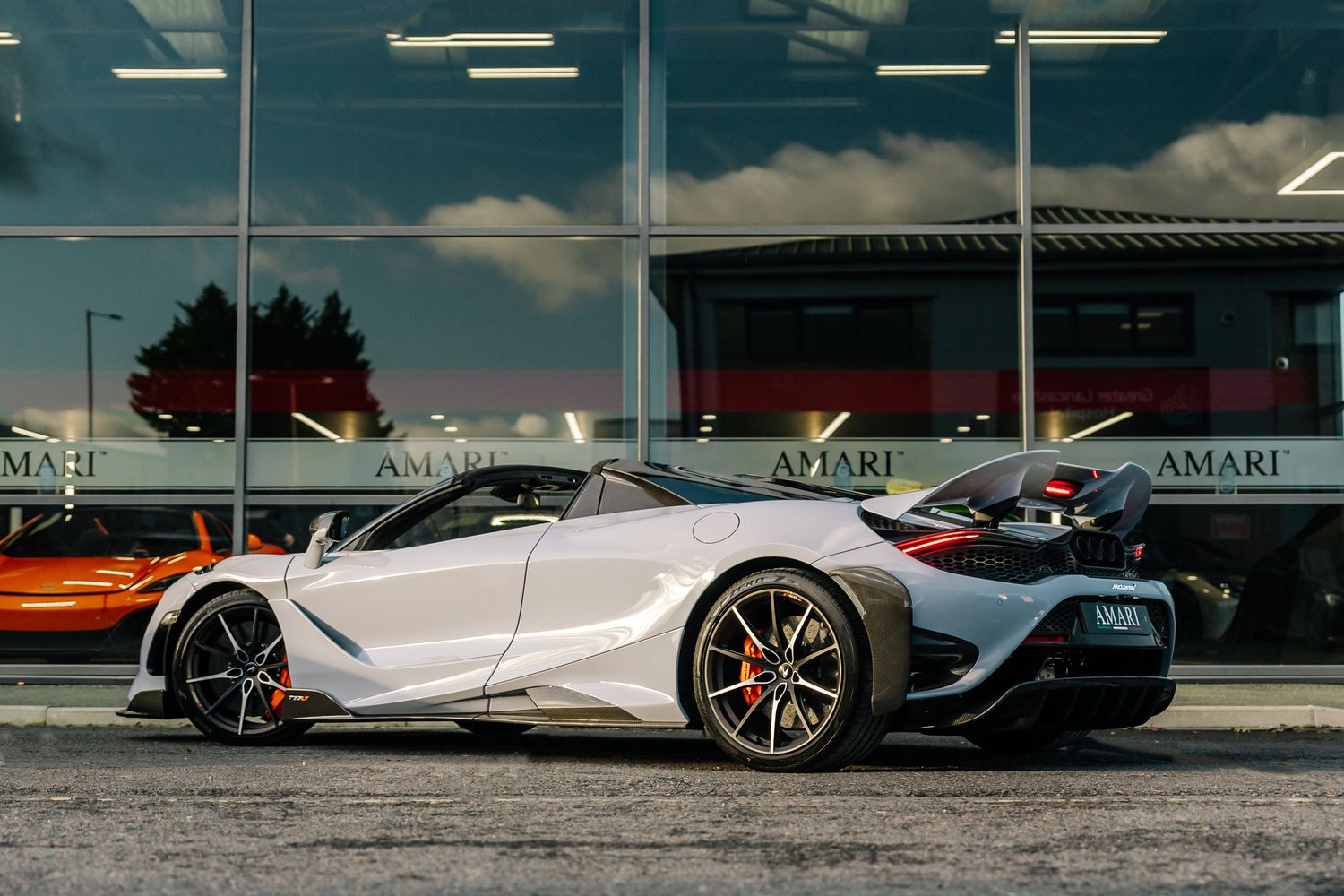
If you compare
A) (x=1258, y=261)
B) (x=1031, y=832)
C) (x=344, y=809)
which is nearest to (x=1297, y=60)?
(x=1258, y=261)

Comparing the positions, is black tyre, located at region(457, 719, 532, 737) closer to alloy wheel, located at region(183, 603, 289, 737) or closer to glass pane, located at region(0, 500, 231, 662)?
alloy wheel, located at region(183, 603, 289, 737)

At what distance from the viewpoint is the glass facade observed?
10.2m

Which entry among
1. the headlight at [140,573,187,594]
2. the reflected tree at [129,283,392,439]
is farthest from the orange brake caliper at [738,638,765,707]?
the headlight at [140,573,187,594]

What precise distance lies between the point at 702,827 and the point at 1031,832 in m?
0.86

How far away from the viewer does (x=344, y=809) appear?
169 inches

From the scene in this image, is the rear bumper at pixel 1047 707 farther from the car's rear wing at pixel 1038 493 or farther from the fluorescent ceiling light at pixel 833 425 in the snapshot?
the fluorescent ceiling light at pixel 833 425

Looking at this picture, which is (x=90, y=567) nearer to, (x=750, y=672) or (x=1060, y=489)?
(x=750, y=672)

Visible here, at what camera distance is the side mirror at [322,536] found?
641 centimetres

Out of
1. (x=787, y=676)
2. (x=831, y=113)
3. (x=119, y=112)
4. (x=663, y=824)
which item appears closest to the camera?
(x=663, y=824)

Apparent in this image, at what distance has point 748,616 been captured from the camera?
518cm

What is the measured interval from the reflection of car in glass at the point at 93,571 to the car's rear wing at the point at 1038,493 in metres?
6.22

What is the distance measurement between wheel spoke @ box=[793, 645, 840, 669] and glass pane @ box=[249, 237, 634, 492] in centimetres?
523

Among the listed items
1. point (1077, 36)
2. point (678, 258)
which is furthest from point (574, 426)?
point (1077, 36)

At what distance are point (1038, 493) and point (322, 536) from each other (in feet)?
10.2
